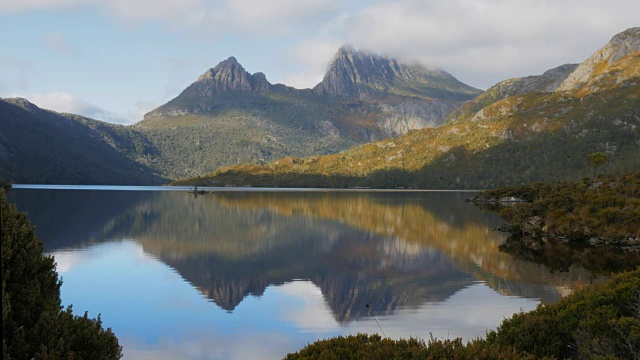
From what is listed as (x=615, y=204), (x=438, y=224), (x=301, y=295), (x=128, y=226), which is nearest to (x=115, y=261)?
(x=301, y=295)

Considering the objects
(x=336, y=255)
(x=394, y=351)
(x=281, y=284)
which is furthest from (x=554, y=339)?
(x=336, y=255)

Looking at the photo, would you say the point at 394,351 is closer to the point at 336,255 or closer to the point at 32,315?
the point at 32,315

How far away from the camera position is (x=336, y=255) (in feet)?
148

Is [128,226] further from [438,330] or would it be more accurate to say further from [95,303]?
[438,330]

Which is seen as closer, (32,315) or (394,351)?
(32,315)

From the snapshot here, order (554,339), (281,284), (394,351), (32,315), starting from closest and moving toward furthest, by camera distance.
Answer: (32,315)
(394,351)
(554,339)
(281,284)

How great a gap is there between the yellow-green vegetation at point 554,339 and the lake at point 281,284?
17.2 feet

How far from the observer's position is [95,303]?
27.3m

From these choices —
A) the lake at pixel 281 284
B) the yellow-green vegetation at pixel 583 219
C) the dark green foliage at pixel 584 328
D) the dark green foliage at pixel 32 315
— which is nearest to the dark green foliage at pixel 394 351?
the dark green foliage at pixel 584 328

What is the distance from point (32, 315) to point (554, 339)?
1373 cm

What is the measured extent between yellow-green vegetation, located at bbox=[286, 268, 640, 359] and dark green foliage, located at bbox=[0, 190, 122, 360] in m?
4.59

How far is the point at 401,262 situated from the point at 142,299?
2208cm

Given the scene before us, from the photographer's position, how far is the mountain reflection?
30500mm

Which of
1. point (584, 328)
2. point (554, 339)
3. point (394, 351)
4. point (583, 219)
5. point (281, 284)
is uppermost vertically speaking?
point (394, 351)
